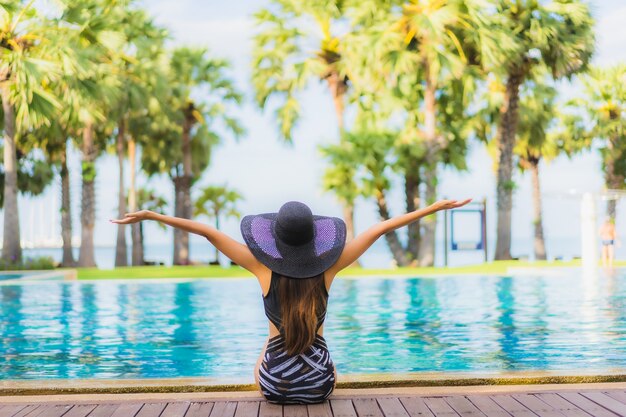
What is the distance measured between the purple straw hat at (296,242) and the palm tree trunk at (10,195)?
76.5 feet

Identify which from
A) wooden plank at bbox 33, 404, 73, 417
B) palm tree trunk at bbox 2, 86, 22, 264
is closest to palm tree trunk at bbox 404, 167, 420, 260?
palm tree trunk at bbox 2, 86, 22, 264

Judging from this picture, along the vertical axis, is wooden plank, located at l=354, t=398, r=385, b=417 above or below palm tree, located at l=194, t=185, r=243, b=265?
below

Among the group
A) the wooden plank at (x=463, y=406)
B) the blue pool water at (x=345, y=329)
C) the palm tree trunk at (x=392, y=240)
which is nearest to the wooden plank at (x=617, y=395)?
the wooden plank at (x=463, y=406)

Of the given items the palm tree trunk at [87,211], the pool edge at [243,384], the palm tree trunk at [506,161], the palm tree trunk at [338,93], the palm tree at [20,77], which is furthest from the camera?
the palm tree trunk at [87,211]

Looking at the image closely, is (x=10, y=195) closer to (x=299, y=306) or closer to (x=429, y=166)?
(x=429, y=166)

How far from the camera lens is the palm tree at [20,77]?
24.7 meters

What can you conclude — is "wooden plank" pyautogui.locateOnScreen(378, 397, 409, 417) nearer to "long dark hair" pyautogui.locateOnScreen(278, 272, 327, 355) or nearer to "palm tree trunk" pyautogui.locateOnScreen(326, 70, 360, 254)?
"long dark hair" pyautogui.locateOnScreen(278, 272, 327, 355)

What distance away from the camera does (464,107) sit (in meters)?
31.6

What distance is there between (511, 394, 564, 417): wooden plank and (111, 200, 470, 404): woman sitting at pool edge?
112 cm

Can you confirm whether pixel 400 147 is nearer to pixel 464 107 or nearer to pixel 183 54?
pixel 464 107

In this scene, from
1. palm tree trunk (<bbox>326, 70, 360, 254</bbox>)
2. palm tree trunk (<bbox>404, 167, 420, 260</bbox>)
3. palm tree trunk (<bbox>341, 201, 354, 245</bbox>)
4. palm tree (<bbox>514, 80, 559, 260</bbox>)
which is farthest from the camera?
palm tree (<bbox>514, 80, 559, 260</bbox>)

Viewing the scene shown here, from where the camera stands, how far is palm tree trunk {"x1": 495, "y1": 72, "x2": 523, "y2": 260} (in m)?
31.9

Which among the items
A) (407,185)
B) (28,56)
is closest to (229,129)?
(407,185)

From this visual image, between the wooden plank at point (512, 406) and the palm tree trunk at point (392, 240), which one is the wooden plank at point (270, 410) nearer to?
the wooden plank at point (512, 406)
